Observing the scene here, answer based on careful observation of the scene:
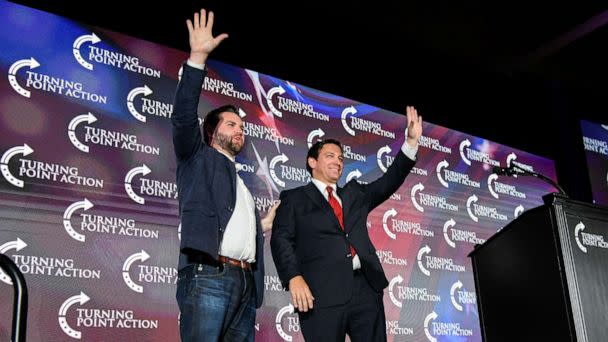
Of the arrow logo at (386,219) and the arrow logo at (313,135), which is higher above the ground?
the arrow logo at (313,135)

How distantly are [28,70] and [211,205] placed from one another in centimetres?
149

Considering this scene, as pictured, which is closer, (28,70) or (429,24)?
(28,70)

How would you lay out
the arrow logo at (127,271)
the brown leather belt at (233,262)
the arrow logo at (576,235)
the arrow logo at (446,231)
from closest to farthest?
the brown leather belt at (233,262), the arrow logo at (576,235), the arrow logo at (127,271), the arrow logo at (446,231)

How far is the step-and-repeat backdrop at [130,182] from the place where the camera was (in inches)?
126

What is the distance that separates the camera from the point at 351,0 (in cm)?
511

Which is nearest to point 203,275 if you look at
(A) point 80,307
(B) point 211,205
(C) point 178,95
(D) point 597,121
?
(B) point 211,205

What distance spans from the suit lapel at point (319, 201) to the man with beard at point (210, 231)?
39cm

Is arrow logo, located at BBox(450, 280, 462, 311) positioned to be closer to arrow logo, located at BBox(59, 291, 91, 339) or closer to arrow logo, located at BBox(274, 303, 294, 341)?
arrow logo, located at BBox(274, 303, 294, 341)

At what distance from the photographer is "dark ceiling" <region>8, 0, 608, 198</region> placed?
464 centimetres

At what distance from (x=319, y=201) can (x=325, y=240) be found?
0.72 feet

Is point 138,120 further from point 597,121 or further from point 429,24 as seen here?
point 597,121

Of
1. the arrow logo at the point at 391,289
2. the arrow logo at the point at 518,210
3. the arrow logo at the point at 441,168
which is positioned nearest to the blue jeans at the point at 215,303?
the arrow logo at the point at 391,289

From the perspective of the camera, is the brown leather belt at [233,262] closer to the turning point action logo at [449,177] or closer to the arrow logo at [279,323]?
the arrow logo at [279,323]

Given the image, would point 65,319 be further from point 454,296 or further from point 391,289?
point 454,296
